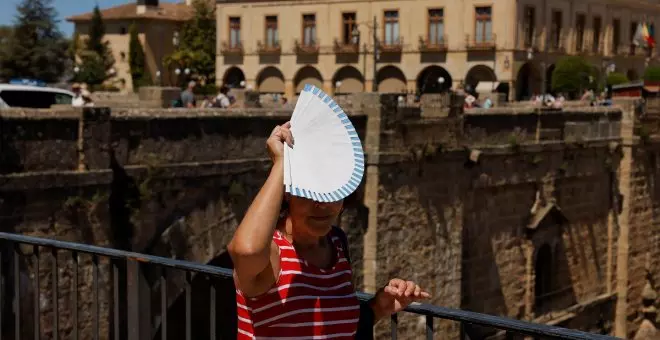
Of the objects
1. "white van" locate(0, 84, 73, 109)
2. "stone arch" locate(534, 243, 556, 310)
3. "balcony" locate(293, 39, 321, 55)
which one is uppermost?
"balcony" locate(293, 39, 321, 55)

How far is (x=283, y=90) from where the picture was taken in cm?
5272

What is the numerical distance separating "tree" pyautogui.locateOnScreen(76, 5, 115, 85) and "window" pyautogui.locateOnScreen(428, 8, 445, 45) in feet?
64.0

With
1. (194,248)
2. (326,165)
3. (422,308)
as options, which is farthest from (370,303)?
(194,248)

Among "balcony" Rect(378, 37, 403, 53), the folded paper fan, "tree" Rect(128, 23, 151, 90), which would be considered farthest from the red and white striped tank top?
"tree" Rect(128, 23, 151, 90)

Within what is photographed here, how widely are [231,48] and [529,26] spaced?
15.9 meters

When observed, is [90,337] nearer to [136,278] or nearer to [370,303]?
[136,278]

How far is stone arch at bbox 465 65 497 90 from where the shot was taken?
48094 mm

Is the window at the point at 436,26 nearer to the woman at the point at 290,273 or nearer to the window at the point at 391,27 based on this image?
the window at the point at 391,27

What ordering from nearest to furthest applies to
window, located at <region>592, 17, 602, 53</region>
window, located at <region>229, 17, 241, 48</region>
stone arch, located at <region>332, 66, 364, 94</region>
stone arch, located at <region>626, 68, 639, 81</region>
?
1. stone arch, located at <region>332, 66, 364, 94</region>
2. window, located at <region>592, 17, 602, 53</region>
3. window, located at <region>229, 17, 241, 48</region>
4. stone arch, located at <region>626, 68, 639, 81</region>

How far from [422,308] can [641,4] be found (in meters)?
56.9

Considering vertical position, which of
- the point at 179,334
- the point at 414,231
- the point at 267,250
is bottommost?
the point at 179,334

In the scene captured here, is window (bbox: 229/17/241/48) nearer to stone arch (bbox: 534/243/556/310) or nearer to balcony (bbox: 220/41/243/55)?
balcony (bbox: 220/41/243/55)

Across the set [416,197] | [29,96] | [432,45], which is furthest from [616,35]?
[29,96]

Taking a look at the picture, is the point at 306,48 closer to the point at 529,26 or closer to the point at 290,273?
the point at 529,26
